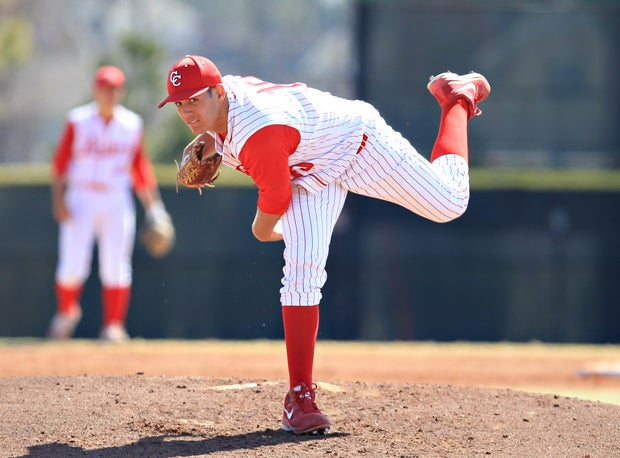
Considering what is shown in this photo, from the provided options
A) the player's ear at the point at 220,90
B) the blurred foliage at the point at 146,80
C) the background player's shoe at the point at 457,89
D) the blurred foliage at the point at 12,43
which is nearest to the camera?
the player's ear at the point at 220,90

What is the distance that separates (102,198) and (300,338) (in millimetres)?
5181

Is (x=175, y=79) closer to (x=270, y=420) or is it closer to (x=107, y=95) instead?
(x=270, y=420)

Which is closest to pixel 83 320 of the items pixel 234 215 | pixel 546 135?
pixel 234 215

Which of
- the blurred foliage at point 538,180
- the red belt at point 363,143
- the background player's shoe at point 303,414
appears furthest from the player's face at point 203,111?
the blurred foliage at point 538,180

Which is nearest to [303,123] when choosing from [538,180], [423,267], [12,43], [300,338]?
[300,338]

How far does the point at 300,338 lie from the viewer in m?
4.00

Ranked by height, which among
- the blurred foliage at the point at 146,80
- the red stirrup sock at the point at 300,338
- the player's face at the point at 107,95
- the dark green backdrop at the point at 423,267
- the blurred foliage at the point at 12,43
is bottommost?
the red stirrup sock at the point at 300,338

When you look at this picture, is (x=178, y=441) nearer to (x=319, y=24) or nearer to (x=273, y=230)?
(x=273, y=230)

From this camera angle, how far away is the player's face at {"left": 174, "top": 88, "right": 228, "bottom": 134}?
379cm

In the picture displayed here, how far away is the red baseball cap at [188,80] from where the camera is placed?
3.76 metres

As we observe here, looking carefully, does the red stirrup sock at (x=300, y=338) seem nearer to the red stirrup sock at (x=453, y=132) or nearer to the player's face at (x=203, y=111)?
the player's face at (x=203, y=111)

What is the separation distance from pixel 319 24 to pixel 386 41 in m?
8.15

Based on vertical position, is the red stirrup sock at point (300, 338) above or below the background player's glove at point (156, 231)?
below

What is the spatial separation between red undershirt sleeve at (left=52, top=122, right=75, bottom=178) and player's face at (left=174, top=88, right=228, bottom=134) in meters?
5.19
